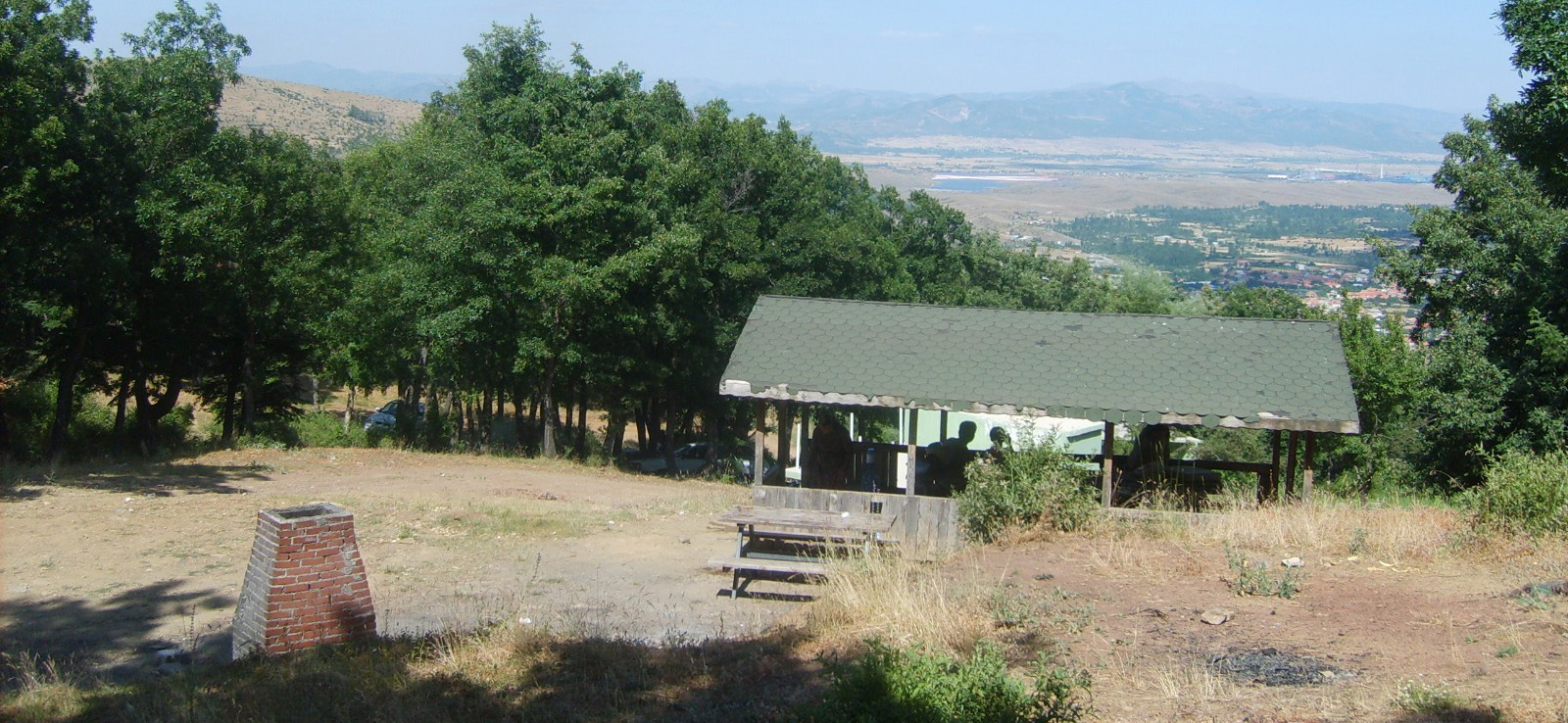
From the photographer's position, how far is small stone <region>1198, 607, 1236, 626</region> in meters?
7.79

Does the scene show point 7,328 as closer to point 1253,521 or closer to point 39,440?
point 39,440

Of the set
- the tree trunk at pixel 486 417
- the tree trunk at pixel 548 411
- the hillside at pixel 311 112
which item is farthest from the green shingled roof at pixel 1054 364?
the hillside at pixel 311 112

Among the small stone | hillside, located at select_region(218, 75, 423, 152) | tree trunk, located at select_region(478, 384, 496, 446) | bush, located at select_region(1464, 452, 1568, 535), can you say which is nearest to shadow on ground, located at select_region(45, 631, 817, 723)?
the small stone

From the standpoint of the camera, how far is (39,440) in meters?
26.2

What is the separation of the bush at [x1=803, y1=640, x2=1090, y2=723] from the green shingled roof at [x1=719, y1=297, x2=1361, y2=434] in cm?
706

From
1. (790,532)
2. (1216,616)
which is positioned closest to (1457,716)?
(1216,616)

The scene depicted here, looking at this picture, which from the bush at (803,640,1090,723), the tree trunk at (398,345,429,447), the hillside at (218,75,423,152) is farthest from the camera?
the hillside at (218,75,423,152)

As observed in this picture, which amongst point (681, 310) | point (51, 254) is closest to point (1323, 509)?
point (681, 310)

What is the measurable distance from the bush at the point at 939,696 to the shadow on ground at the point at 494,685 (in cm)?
56

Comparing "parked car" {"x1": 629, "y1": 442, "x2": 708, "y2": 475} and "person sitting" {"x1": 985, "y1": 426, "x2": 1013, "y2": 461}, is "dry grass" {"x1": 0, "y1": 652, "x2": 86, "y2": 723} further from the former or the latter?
"parked car" {"x1": 629, "y1": 442, "x2": 708, "y2": 475}

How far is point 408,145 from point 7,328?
474 inches

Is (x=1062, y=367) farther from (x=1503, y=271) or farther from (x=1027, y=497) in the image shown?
(x=1503, y=271)

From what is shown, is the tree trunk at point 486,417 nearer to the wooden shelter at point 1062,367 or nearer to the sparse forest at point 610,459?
the sparse forest at point 610,459

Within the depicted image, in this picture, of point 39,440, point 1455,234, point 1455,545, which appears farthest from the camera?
point 39,440
